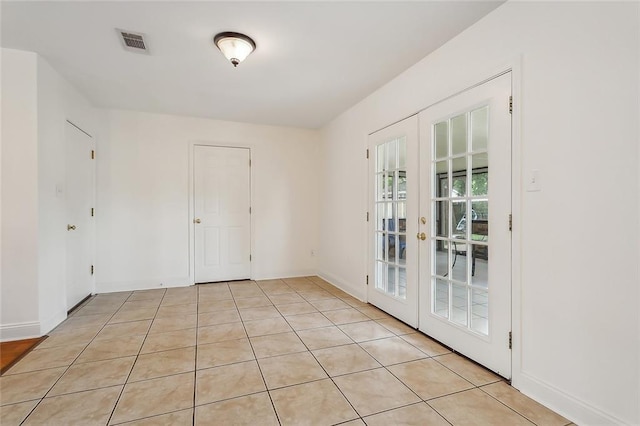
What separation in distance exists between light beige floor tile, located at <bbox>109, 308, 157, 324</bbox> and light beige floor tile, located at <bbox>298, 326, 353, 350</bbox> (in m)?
1.73

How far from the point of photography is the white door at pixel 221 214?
4.59 meters

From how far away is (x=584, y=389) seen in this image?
1578 millimetres

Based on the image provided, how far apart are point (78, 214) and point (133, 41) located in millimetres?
2289

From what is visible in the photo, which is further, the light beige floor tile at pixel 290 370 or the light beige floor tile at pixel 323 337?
the light beige floor tile at pixel 323 337

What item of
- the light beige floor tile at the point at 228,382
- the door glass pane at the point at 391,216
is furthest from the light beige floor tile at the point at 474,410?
Answer: the door glass pane at the point at 391,216

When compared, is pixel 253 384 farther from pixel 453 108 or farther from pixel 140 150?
pixel 140 150

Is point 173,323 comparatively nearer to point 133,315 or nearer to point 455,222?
point 133,315

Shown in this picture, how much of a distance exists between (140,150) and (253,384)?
372 centimetres

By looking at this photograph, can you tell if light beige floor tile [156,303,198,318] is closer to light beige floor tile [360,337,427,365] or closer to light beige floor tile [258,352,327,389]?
light beige floor tile [258,352,327,389]

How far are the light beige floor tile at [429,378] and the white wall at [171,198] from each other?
10.3 feet

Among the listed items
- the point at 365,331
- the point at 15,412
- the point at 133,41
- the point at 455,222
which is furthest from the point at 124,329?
the point at 455,222

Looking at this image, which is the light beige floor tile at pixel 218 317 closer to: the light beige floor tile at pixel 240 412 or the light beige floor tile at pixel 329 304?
the light beige floor tile at pixel 329 304

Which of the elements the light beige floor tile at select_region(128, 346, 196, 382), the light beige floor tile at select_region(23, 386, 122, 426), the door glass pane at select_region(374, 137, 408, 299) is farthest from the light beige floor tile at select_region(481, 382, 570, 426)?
the light beige floor tile at select_region(23, 386, 122, 426)

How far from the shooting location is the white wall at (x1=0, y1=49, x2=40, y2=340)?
2.61 meters
